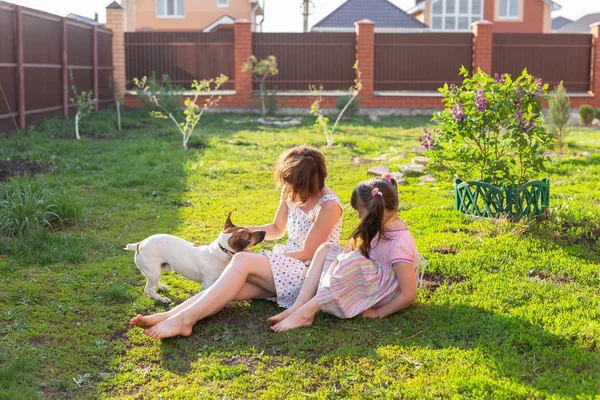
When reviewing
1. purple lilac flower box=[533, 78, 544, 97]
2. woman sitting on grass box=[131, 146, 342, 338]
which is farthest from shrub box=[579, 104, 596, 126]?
woman sitting on grass box=[131, 146, 342, 338]

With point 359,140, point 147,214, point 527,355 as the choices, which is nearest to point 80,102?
point 359,140

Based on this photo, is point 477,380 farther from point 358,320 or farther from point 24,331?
point 24,331

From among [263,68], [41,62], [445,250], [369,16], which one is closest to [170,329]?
[445,250]

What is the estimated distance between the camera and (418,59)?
20.5 metres

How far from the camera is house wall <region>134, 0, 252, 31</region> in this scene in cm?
3600

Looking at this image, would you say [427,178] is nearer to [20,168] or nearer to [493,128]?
[493,128]

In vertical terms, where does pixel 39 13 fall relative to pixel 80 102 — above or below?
above

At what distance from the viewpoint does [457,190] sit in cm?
639

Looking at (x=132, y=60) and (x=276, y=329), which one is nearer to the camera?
(x=276, y=329)

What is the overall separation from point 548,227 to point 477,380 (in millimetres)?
2857

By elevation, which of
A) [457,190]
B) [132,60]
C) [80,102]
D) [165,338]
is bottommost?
[165,338]

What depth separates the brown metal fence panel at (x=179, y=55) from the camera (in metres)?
20.3

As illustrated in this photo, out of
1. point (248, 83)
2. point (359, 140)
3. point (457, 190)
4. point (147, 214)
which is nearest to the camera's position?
point (457, 190)

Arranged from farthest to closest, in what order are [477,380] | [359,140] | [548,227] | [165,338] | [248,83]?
[248,83] → [359,140] → [548,227] → [165,338] → [477,380]
